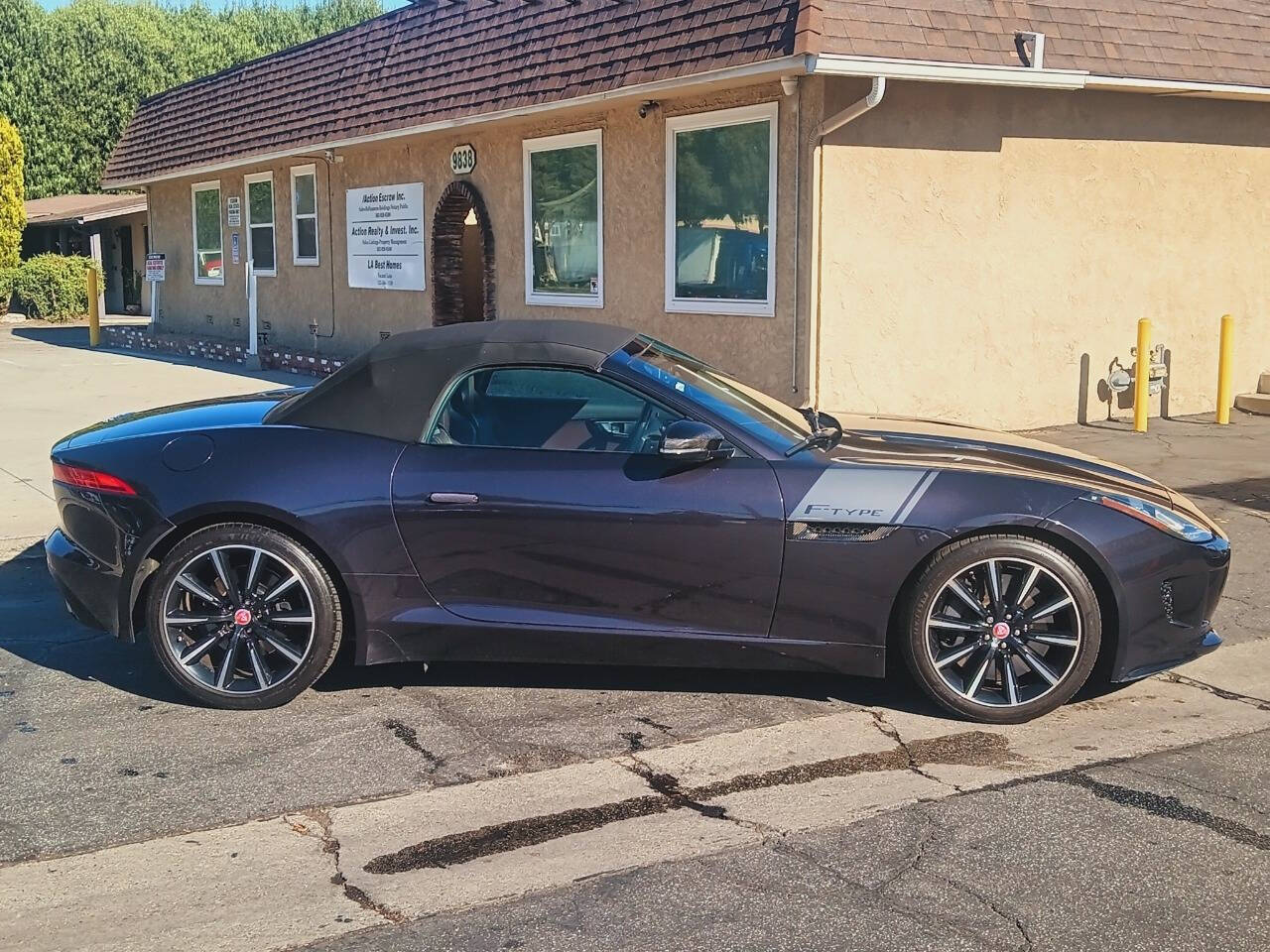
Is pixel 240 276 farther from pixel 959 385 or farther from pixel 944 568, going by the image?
pixel 944 568

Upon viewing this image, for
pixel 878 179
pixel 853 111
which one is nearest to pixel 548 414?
pixel 853 111

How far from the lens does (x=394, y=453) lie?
17.1 feet

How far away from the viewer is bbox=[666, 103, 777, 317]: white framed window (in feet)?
37.7

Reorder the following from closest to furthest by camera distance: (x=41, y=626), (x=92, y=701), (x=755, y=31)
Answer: (x=92, y=701), (x=41, y=626), (x=755, y=31)

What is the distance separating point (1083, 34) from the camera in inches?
460

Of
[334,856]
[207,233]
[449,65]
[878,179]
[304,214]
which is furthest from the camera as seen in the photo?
[207,233]

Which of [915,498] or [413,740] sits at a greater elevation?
[915,498]

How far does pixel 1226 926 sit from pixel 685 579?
86.5 inches

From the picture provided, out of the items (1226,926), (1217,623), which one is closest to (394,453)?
(1226,926)

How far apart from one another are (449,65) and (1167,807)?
496 inches

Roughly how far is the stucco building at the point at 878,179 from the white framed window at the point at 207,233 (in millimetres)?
7400

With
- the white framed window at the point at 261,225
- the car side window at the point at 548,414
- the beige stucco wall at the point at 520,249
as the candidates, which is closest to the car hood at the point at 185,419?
the car side window at the point at 548,414

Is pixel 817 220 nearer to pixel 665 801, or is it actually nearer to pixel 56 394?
pixel 665 801

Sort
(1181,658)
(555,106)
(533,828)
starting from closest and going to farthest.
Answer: (533,828) → (1181,658) → (555,106)
